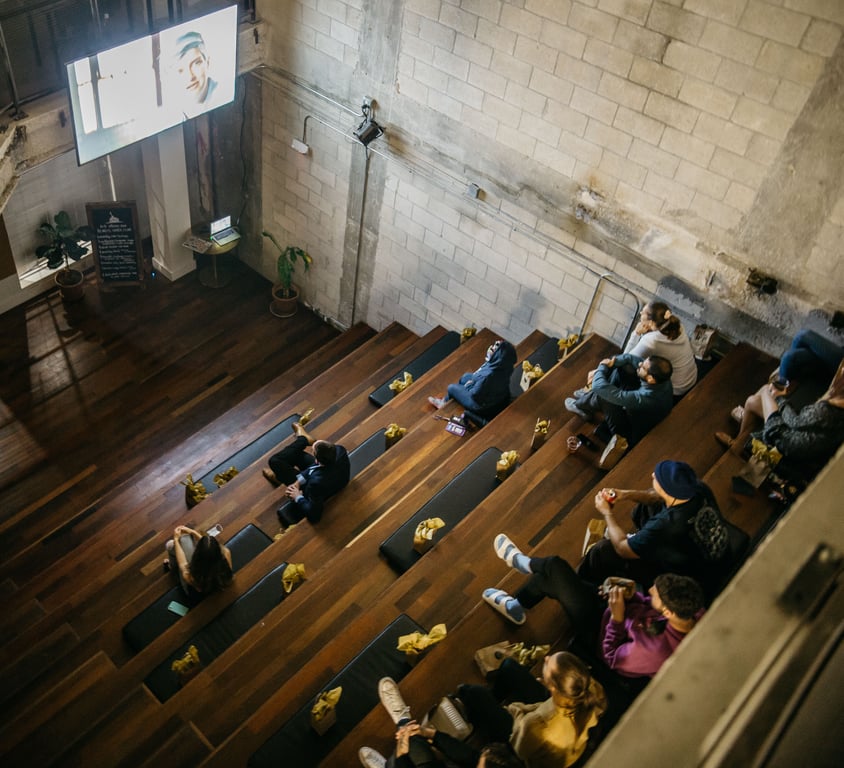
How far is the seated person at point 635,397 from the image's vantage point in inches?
202

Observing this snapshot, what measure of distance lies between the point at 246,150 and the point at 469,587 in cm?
567

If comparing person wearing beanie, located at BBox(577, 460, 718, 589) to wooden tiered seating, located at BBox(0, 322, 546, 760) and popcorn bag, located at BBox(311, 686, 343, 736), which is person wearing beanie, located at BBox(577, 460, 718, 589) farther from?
wooden tiered seating, located at BBox(0, 322, 546, 760)

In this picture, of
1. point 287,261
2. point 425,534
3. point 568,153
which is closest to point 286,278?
point 287,261

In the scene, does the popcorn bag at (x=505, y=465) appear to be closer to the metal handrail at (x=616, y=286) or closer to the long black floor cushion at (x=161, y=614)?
the metal handrail at (x=616, y=286)

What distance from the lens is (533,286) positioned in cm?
691

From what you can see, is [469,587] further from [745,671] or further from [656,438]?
[745,671]

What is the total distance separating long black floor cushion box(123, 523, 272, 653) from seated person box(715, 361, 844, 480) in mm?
3423

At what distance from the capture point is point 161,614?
17.3 ft

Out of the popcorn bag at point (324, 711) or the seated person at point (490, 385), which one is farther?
the seated person at point (490, 385)

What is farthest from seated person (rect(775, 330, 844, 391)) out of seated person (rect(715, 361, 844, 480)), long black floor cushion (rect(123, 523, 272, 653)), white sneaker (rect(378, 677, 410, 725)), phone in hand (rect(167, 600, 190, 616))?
phone in hand (rect(167, 600, 190, 616))

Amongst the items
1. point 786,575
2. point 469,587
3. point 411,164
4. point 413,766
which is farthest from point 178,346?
point 786,575

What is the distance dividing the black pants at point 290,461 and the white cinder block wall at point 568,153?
91.3 inches

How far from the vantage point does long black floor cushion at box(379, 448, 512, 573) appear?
5047mm

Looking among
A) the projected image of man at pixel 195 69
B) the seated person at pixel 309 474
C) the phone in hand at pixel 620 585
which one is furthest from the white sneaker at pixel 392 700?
the projected image of man at pixel 195 69
